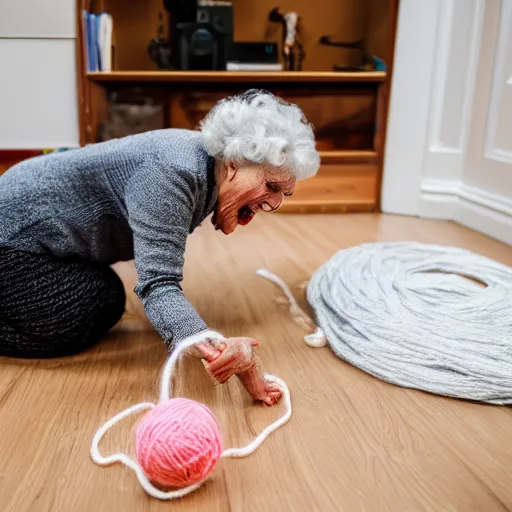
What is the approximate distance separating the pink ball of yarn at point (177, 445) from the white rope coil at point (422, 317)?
0.39 meters

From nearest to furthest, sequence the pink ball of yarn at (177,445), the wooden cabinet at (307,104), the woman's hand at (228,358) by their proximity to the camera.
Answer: the pink ball of yarn at (177,445)
the woman's hand at (228,358)
the wooden cabinet at (307,104)

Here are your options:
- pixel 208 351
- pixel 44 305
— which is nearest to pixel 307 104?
pixel 44 305

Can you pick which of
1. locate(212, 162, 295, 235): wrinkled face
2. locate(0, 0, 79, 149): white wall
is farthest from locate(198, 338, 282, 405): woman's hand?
locate(0, 0, 79, 149): white wall

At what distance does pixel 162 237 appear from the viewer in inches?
33.8

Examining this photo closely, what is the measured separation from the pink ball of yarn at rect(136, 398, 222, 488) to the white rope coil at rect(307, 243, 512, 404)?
39cm

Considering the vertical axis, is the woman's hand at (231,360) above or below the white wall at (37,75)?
below

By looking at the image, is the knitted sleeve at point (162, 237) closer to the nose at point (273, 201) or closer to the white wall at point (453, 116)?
the nose at point (273, 201)

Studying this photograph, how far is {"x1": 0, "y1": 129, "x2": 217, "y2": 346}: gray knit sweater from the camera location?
0.85 meters

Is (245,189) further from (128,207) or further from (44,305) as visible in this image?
(44,305)

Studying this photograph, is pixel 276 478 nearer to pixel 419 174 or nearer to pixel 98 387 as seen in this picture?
pixel 98 387

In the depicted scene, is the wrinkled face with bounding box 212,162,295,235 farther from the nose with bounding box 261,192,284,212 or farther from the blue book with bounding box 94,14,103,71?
the blue book with bounding box 94,14,103,71

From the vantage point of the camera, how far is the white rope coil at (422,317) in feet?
3.11

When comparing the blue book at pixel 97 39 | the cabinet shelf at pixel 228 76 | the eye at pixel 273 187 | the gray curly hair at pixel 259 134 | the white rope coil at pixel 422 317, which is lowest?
the white rope coil at pixel 422 317

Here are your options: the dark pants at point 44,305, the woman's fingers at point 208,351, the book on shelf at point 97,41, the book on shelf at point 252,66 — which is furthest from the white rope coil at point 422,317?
the book on shelf at point 97,41
